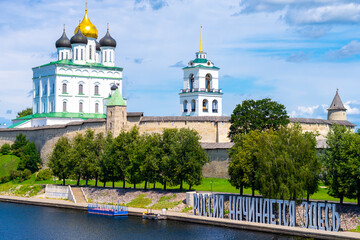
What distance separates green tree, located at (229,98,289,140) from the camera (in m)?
55.8

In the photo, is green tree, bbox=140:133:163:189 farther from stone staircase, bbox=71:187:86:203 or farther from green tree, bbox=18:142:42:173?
green tree, bbox=18:142:42:173

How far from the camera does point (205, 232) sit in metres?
38.8

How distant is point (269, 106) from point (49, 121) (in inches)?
1368

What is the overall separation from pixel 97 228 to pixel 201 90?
144ft

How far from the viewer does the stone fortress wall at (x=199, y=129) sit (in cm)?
5678

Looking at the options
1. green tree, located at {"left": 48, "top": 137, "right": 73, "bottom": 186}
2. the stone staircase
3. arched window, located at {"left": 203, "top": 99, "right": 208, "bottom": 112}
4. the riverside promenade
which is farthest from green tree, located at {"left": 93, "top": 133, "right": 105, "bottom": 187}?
arched window, located at {"left": 203, "top": 99, "right": 208, "bottom": 112}

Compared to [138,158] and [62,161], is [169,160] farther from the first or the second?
[62,161]

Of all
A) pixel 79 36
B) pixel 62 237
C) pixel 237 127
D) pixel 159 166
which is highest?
pixel 79 36

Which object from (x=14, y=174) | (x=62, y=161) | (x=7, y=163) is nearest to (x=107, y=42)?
(x=7, y=163)

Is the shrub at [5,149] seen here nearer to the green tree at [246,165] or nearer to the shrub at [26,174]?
the shrub at [26,174]

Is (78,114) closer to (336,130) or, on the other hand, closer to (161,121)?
(161,121)

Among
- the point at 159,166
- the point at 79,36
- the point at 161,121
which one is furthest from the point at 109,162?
the point at 79,36

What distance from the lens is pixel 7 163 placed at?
234 ft

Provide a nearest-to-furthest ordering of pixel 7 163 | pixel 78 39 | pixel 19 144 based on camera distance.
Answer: pixel 7 163 < pixel 19 144 < pixel 78 39
